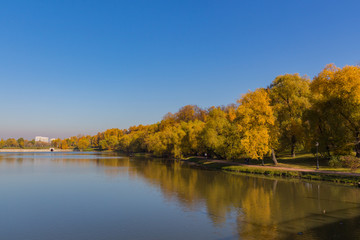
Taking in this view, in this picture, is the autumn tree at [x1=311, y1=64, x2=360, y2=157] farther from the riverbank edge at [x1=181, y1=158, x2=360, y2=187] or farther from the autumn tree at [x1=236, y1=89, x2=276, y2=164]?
the autumn tree at [x1=236, y1=89, x2=276, y2=164]

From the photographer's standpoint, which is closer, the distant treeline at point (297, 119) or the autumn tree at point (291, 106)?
the distant treeline at point (297, 119)

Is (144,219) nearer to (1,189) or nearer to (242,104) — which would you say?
(1,189)

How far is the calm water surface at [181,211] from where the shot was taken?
53.5 feet

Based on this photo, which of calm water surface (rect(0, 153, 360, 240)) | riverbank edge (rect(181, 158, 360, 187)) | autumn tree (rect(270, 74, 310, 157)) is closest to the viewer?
calm water surface (rect(0, 153, 360, 240))

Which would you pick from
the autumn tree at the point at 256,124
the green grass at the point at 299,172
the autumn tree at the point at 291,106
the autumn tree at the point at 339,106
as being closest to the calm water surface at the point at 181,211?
the green grass at the point at 299,172

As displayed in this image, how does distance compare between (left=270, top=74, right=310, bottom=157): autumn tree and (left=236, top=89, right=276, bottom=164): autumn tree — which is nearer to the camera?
(left=236, top=89, right=276, bottom=164): autumn tree

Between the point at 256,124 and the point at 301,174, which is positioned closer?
the point at 301,174

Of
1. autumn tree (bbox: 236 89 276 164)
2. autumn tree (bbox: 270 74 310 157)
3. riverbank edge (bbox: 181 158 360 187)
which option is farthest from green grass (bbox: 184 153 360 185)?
autumn tree (bbox: 270 74 310 157)

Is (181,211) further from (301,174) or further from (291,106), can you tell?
(291,106)

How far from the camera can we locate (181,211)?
70.9 ft

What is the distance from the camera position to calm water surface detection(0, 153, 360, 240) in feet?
53.5

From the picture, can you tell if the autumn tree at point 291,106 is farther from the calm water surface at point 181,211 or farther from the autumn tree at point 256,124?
the calm water surface at point 181,211

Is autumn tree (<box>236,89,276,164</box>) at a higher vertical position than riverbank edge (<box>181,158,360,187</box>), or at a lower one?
higher

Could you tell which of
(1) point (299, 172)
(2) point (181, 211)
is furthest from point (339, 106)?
(2) point (181, 211)
